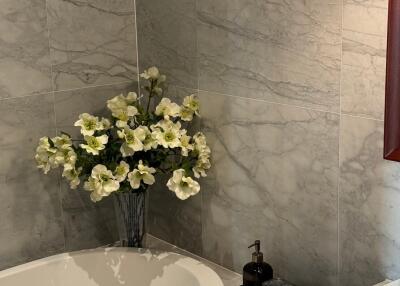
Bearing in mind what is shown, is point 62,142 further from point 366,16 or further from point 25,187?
point 366,16

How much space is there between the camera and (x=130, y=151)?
87.0 inches

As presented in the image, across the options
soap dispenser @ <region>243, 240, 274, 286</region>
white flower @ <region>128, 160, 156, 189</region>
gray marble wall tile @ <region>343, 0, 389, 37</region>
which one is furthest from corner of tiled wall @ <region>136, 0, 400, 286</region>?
white flower @ <region>128, 160, 156, 189</region>

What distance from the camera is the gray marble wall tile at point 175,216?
2434 millimetres

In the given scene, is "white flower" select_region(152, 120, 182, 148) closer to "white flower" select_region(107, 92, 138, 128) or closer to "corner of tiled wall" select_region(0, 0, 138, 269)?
"white flower" select_region(107, 92, 138, 128)

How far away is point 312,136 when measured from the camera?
1979 mm

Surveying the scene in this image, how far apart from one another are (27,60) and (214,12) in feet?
2.02

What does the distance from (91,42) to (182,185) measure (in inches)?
23.9

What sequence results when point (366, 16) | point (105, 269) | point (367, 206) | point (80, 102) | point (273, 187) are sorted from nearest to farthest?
point (366, 16), point (367, 206), point (273, 187), point (105, 269), point (80, 102)

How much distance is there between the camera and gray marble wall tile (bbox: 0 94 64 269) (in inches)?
91.2

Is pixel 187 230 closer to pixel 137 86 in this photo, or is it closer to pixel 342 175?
pixel 137 86

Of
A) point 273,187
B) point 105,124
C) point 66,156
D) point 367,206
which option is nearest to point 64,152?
point 66,156

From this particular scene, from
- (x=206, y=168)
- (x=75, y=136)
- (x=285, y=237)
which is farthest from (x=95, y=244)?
(x=285, y=237)

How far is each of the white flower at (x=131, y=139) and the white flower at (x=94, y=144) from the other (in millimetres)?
55

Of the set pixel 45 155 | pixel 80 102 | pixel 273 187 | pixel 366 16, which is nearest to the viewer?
pixel 366 16
